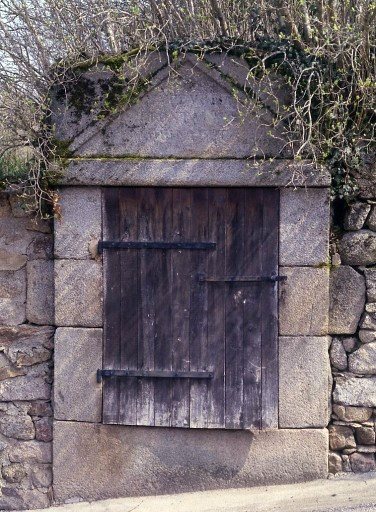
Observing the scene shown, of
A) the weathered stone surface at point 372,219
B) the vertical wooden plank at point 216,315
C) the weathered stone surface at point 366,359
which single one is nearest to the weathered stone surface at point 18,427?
the vertical wooden plank at point 216,315

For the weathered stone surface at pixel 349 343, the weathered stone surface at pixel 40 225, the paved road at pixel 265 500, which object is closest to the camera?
the paved road at pixel 265 500

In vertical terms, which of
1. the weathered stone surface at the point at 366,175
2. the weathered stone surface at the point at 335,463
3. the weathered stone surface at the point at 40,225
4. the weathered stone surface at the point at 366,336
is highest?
the weathered stone surface at the point at 366,175

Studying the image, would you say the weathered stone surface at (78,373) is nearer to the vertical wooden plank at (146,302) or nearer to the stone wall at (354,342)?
the vertical wooden plank at (146,302)

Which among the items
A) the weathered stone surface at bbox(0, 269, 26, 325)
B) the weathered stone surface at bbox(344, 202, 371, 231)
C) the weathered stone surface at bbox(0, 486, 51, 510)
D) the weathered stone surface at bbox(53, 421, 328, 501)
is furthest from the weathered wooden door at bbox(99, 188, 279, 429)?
the weathered stone surface at bbox(0, 486, 51, 510)

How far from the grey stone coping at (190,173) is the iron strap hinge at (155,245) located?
394 mm

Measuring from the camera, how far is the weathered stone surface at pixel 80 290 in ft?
14.2

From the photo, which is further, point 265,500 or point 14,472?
point 14,472

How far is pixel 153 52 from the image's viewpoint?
4.26m

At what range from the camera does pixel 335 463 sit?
4324mm

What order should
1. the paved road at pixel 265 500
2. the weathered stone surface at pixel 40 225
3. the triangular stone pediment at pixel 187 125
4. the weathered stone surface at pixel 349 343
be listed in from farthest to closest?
1. the weathered stone surface at pixel 40 225
2. the weathered stone surface at pixel 349 343
3. the triangular stone pediment at pixel 187 125
4. the paved road at pixel 265 500

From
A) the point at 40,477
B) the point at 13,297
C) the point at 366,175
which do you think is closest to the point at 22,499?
the point at 40,477

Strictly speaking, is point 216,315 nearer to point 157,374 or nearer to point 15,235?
point 157,374

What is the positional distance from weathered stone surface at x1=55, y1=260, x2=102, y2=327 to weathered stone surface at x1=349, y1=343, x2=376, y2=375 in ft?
5.78

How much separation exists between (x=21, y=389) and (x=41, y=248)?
98 cm
